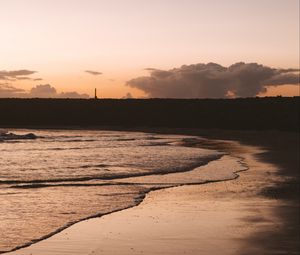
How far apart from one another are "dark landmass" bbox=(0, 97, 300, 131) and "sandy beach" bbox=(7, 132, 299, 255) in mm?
73041

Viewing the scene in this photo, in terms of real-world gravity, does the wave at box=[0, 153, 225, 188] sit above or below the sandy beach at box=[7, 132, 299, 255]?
below

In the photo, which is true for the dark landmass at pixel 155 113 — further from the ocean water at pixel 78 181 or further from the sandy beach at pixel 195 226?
the sandy beach at pixel 195 226

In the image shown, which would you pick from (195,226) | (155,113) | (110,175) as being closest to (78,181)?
(110,175)

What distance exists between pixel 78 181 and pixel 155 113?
119007mm

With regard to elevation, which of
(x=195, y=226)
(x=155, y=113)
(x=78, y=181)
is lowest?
(x=78, y=181)

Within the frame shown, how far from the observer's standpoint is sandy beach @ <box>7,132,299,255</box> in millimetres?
10523

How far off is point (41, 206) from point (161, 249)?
217 inches

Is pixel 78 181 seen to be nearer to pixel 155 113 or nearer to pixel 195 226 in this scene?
pixel 195 226

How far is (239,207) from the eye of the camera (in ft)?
48.4

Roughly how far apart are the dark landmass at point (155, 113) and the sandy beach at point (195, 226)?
73041 mm

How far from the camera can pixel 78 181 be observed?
20891mm

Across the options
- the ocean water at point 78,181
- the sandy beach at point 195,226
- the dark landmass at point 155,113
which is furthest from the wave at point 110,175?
the dark landmass at point 155,113

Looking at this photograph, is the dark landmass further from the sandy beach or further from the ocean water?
the sandy beach

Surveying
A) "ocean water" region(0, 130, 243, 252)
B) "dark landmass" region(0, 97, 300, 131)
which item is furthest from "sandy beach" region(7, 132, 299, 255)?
"dark landmass" region(0, 97, 300, 131)
